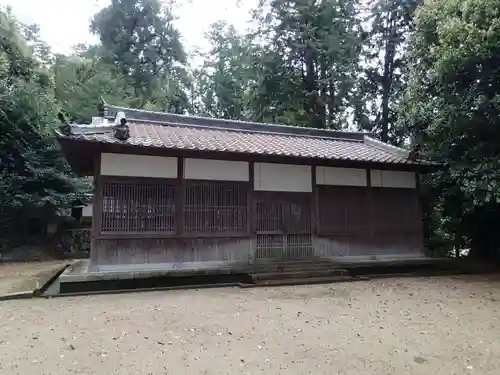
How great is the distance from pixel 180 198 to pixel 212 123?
148 inches

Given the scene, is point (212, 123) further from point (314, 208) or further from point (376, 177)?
point (376, 177)

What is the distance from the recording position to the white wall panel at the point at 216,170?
8969 mm

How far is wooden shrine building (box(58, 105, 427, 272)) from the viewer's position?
827 centimetres

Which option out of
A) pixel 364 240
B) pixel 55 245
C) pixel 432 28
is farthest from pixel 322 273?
pixel 55 245

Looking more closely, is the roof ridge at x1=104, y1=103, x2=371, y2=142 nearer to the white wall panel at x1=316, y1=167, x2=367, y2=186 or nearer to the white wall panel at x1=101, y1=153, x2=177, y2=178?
the white wall panel at x1=101, y1=153, x2=177, y2=178

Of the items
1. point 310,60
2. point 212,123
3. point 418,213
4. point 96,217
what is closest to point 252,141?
point 212,123

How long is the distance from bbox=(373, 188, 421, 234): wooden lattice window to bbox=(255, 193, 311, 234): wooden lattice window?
2119mm

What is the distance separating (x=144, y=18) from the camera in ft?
86.1

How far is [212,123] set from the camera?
11.8 meters

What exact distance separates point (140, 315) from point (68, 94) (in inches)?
669

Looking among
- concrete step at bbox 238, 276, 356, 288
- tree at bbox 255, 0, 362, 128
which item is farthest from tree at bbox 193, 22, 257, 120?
concrete step at bbox 238, 276, 356, 288

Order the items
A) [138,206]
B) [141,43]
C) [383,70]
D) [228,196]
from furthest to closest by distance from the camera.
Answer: [141,43] → [383,70] → [228,196] → [138,206]

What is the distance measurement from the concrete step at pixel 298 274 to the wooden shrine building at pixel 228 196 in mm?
584

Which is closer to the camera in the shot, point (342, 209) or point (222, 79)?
point (342, 209)
